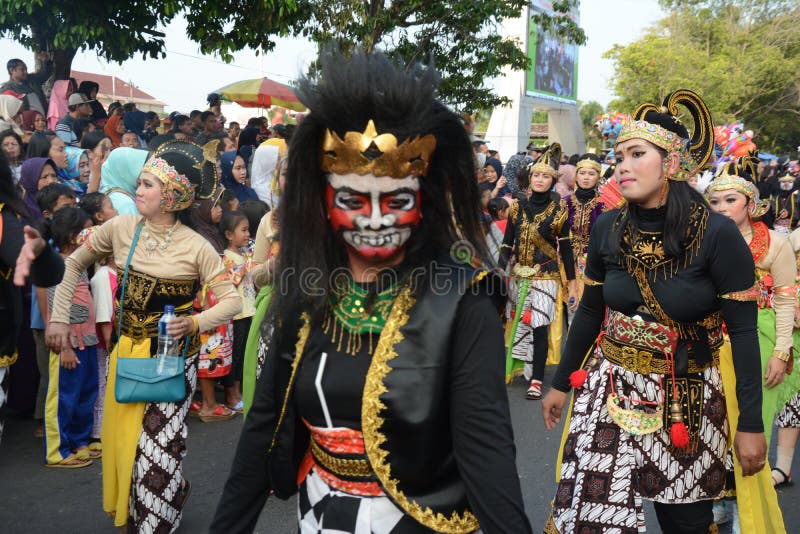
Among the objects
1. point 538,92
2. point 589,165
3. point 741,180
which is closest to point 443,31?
point 589,165

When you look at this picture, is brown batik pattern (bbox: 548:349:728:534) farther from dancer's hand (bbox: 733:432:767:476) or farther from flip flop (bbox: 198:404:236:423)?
flip flop (bbox: 198:404:236:423)

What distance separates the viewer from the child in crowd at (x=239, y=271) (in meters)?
6.70

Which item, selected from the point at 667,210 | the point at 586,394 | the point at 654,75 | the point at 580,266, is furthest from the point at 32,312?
the point at 654,75

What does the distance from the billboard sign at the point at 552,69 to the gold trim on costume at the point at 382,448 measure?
37521 mm

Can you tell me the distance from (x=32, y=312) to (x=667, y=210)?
4599 millimetres

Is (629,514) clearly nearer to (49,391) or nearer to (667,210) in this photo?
(667,210)

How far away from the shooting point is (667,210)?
336 centimetres

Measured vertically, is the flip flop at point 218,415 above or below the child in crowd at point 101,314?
below

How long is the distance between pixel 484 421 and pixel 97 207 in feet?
16.5

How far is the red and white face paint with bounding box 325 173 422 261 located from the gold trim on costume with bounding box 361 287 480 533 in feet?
0.88

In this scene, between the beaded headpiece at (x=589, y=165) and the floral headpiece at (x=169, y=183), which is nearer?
the floral headpiece at (x=169, y=183)

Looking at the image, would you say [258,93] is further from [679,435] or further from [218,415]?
[679,435]

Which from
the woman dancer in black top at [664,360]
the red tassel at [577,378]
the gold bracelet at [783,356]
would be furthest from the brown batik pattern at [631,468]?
the gold bracelet at [783,356]

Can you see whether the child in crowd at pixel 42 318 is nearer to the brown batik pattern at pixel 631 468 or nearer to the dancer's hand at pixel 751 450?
the brown batik pattern at pixel 631 468
